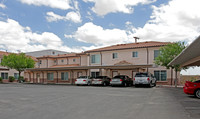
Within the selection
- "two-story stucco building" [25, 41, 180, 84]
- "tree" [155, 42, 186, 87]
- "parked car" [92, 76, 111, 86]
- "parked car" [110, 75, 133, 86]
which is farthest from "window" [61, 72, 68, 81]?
"tree" [155, 42, 186, 87]

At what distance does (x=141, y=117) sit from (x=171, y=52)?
18.3m

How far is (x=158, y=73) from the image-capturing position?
1174 inches

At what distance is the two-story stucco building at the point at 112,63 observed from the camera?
2944 centimetres

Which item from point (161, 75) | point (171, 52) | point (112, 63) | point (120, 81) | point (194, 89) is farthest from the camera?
point (112, 63)

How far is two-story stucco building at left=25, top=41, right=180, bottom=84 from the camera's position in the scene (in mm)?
29438

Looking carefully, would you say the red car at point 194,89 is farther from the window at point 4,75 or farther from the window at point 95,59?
the window at point 4,75

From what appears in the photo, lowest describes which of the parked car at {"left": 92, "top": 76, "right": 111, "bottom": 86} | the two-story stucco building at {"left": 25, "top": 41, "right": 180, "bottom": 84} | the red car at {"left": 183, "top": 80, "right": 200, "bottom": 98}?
the parked car at {"left": 92, "top": 76, "right": 111, "bottom": 86}

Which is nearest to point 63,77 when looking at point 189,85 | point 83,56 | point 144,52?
point 83,56

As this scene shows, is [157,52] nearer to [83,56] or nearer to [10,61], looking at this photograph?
[83,56]

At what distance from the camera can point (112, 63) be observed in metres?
33.8

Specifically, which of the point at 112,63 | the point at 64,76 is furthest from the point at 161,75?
the point at 64,76

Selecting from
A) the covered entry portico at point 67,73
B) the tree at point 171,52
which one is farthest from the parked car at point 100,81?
the tree at point 171,52

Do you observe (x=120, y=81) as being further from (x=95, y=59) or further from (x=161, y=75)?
(x=95, y=59)

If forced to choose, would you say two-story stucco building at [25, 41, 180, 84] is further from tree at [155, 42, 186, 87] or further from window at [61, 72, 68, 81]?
tree at [155, 42, 186, 87]
